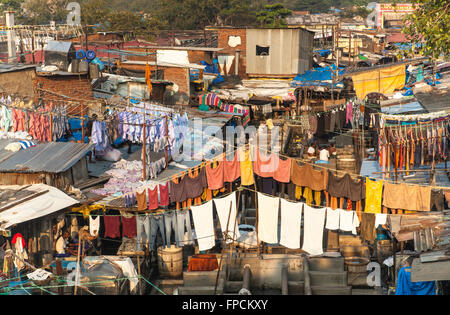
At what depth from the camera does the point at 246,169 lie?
57.8 feet

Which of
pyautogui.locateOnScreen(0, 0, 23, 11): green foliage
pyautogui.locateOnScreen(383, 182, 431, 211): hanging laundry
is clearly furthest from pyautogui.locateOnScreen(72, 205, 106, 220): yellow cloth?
pyautogui.locateOnScreen(0, 0, 23, 11): green foliage

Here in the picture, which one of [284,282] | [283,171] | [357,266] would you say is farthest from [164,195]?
[357,266]

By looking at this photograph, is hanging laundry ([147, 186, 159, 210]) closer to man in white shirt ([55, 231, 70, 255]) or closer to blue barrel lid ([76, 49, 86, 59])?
man in white shirt ([55, 231, 70, 255])

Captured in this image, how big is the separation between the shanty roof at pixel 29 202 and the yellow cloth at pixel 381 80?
44.5ft

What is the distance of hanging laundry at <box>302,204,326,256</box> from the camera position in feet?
53.9

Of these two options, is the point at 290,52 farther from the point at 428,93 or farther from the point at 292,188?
the point at 292,188

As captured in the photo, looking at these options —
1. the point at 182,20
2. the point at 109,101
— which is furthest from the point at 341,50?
the point at 109,101

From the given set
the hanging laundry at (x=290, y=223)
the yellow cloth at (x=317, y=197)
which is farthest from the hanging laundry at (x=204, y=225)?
the yellow cloth at (x=317, y=197)

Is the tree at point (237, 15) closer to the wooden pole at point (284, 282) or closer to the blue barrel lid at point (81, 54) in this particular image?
the blue barrel lid at point (81, 54)

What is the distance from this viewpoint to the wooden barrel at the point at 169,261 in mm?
17125

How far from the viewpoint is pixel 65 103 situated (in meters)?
23.5

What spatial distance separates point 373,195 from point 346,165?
19.4 ft

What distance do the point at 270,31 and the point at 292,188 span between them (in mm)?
20395

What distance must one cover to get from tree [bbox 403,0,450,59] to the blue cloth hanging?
5.60m
